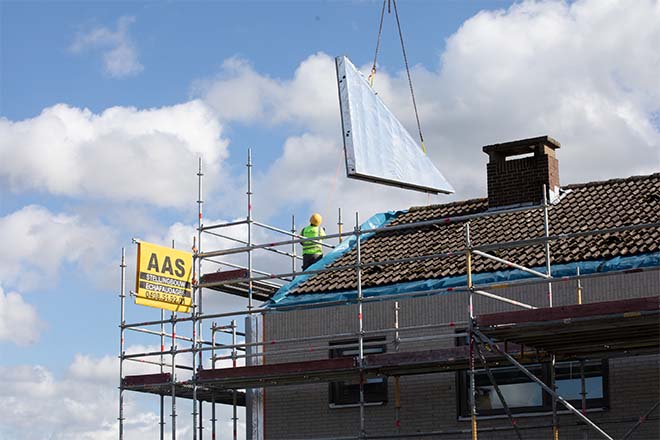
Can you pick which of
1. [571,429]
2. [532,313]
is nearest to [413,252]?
[571,429]

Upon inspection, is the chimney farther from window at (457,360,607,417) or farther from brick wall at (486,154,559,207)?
window at (457,360,607,417)

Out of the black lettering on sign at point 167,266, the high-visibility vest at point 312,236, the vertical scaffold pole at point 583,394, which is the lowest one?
the vertical scaffold pole at point 583,394

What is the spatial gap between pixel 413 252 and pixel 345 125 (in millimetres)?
3235

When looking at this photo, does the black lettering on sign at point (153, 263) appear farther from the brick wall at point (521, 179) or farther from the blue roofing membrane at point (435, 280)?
the brick wall at point (521, 179)

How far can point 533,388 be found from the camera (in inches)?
798

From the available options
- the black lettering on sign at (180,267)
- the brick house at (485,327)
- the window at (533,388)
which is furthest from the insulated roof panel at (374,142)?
the black lettering on sign at (180,267)

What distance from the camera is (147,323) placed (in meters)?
22.5

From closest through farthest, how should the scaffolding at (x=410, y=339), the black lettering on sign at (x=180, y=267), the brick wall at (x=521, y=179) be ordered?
the scaffolding at (x=410, y=339), the black lettering on sign at (x=180, y=267), the brick wall at (x=521, y=179)

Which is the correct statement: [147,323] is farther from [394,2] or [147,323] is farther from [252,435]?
[394,2]

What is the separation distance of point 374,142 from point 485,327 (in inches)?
215

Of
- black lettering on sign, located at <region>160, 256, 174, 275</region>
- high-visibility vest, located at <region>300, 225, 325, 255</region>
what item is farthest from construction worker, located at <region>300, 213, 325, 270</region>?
black lettering on sign, located at <region>160, 256, 174, 275</region>

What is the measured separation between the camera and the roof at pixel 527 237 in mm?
20375

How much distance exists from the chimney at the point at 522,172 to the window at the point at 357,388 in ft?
13.1

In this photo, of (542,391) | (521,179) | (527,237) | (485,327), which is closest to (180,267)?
Result: (527,237)
